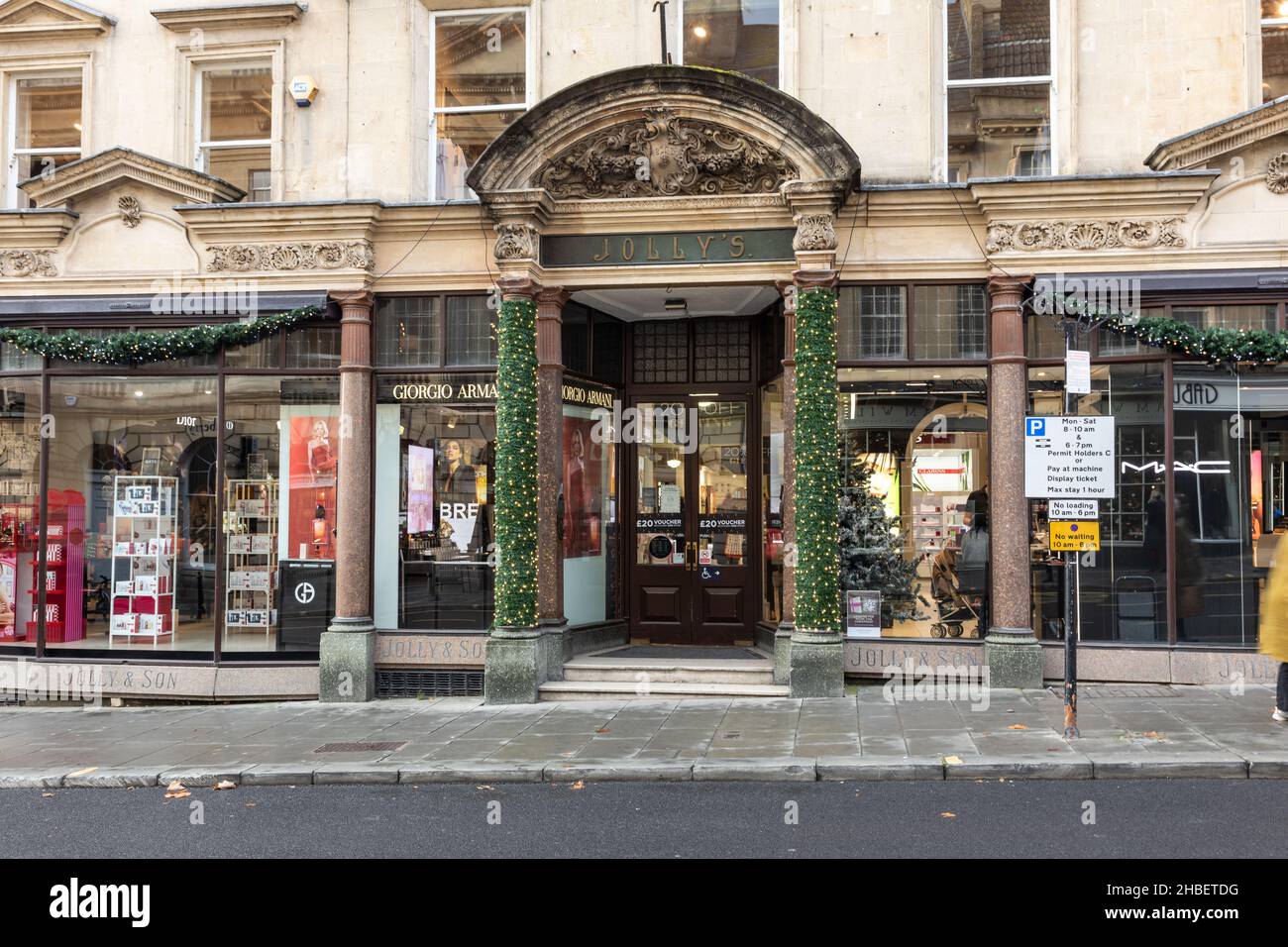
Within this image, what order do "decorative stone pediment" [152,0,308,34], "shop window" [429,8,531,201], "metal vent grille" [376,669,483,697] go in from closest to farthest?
1. "metal vent grille" [376,669,483,697]
2. "decorative stone pediment" [152,0,308,34]
3. "shop window" [429,8,531,201]

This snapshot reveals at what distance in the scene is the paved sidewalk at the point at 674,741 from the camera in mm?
8625

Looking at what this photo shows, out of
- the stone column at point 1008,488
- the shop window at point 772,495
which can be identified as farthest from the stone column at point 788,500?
the stone column at point 1008,488

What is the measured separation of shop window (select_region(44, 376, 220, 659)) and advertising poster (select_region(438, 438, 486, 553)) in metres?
2.76

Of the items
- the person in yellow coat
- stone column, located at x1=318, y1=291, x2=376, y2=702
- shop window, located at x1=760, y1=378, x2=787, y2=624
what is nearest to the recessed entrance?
shop window, located at x1=760, y1=378, x2=787, y2=624

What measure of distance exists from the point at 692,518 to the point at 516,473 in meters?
2.82

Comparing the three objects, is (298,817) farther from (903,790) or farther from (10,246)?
(10,246)

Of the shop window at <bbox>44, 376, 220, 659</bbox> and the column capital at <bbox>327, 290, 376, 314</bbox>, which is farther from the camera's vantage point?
the shop window at <bbox>44, 376, 220, 659</bbox>

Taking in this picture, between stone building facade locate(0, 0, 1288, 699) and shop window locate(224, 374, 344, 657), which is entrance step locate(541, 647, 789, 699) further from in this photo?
shop window locate(224, 374, 344, 657)

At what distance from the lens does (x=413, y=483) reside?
12.8m

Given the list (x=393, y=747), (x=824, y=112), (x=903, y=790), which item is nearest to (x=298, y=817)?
(x=393, y=747)

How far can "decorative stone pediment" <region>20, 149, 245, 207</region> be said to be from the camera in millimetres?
12805

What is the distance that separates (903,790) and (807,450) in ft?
14.2

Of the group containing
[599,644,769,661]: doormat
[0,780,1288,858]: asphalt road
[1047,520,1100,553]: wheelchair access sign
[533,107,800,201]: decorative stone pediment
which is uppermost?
[533,107,800,201]: decorative stone pediment

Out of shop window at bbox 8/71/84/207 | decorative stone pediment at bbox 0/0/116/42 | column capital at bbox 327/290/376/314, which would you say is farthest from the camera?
shop window at bbox 8/71/84/207
